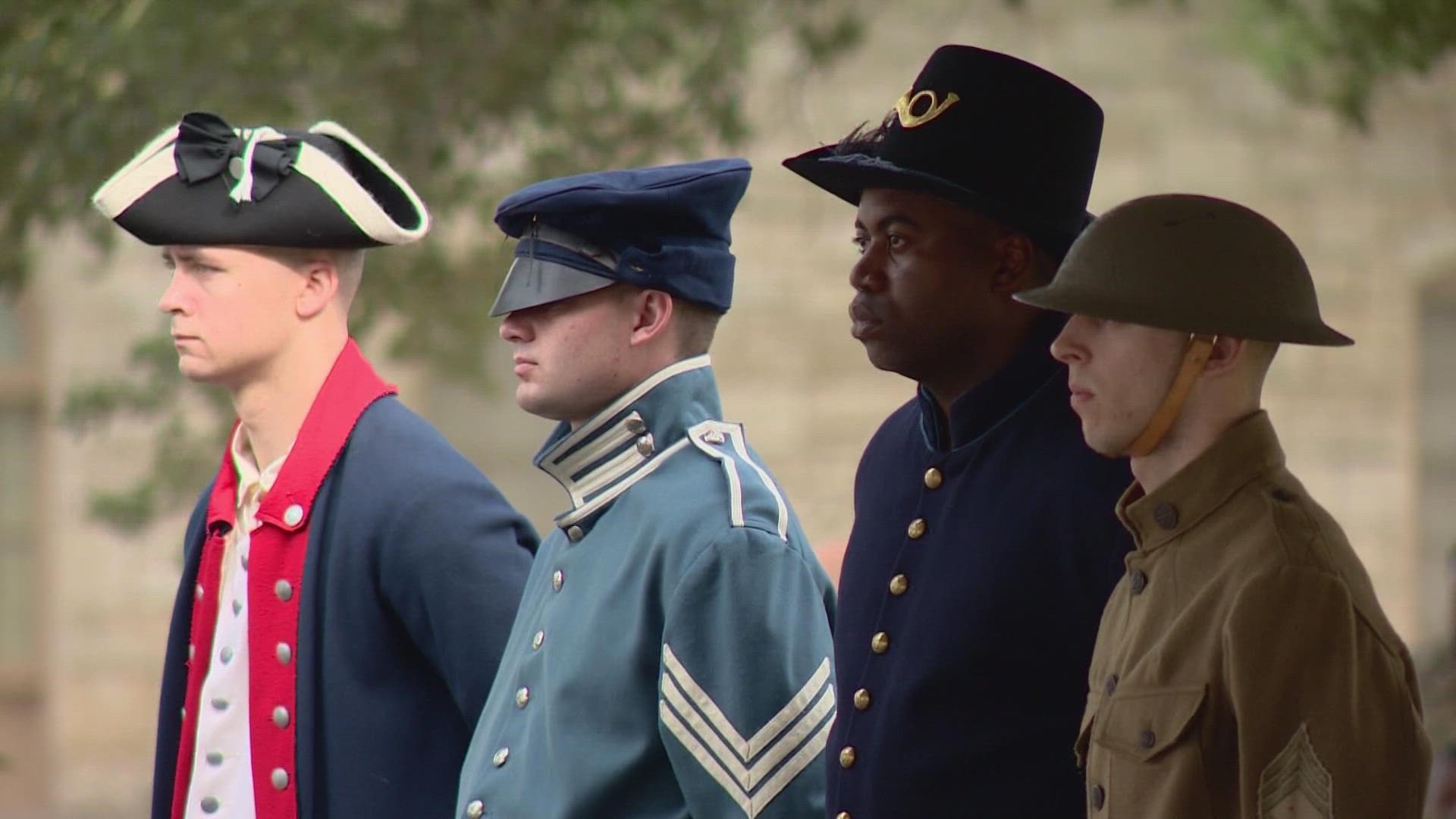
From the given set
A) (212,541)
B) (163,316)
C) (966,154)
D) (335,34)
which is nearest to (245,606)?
(212,541)

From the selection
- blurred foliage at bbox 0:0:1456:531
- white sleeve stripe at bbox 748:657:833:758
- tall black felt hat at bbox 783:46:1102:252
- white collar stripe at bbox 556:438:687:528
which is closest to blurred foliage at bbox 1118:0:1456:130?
blurred foliage at bbox 0:0:1456:531

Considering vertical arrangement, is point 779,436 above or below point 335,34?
below

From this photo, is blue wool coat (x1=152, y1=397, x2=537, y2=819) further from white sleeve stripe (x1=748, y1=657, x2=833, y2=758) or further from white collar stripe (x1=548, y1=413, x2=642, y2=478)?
white sleeve stripe (x1=748, y1=657, x2=833, y2=758)

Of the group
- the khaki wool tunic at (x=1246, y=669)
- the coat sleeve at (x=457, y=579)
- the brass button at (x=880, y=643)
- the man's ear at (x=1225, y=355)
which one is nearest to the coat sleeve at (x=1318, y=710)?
the khaki wool tunic at (x=1246, y=669)

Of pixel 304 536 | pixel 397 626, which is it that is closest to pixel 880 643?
pixel 397 626

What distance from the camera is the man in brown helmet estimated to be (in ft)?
7.63

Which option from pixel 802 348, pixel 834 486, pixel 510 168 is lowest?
pixel 834 486

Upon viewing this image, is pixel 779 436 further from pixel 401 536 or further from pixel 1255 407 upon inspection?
pixel 1255 407

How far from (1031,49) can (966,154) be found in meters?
8.19

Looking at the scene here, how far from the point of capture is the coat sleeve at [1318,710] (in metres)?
2.30

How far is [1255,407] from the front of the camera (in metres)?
2.57

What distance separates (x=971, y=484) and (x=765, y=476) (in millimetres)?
403

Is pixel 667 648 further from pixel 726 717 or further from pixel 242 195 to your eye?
pixel 242 195

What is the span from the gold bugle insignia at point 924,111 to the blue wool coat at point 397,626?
1067 millimetres
